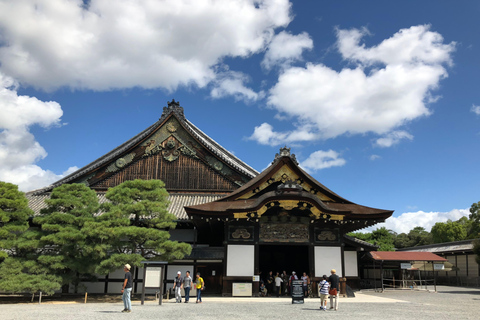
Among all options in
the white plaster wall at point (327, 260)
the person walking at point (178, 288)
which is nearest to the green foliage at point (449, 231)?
the white plaster wall at point (327, 260)

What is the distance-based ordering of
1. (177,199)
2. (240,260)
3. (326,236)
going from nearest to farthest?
Answer: (240,260), (326,236), (177,199)

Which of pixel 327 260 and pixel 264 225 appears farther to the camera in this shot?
pixel 264 225

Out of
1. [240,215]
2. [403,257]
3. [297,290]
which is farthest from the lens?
[403,257]

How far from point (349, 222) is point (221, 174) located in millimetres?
9018

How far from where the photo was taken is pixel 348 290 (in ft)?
61.6

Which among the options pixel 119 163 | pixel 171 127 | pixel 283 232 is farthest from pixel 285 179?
pixel 119 163

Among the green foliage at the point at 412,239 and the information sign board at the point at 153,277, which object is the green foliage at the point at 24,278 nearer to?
the information sign board at the point at 153,277

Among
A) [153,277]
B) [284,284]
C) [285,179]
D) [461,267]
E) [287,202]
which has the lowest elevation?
[284,284]

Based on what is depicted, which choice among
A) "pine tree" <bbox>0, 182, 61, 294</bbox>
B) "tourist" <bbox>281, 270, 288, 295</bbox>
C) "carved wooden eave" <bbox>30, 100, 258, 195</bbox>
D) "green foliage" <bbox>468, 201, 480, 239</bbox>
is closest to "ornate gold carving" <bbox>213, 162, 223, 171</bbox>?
"carved wooden eave" <bbox>30, 100, 258, 195</bbox>

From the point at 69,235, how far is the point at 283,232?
33.1 ft

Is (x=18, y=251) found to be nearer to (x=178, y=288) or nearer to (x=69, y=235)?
(x=69, y=235)

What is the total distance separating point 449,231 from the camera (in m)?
61.6

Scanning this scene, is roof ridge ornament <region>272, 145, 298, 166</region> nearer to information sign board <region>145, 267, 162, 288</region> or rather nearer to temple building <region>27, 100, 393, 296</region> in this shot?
temple building <region>27, 100, 393, 296</region>

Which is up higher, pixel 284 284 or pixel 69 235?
pixel 69 235
